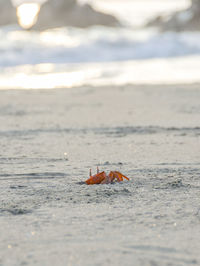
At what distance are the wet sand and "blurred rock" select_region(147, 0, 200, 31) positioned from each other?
4882 centimetres

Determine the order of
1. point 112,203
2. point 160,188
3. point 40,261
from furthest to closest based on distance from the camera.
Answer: point 160,188
point 112,203
point 40,261

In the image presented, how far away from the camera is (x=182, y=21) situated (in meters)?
57.9

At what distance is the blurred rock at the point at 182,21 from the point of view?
5634 cm

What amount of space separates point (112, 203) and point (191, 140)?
7.70ft

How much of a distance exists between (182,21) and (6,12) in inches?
1159

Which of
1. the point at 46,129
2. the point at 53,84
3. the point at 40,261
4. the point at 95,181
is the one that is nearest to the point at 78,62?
the point at 53,84

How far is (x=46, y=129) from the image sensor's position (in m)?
6.14

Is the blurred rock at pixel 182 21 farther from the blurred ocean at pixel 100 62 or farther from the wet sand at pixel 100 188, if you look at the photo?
the wet sand at pixel 100 188

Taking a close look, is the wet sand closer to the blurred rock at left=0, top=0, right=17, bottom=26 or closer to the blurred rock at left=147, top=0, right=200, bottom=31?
the blurred rock at left=147, top=0, right=200, bottom=31

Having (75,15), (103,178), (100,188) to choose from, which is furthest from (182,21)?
(100,188)

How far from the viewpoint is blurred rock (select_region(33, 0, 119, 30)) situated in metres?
74.6

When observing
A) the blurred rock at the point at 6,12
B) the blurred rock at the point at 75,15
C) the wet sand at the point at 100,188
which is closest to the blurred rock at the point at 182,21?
the blurred rock at the point at 75,15

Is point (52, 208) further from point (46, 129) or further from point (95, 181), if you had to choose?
point (46, 129)

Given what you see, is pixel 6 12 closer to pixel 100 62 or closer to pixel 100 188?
pixel 100 62
